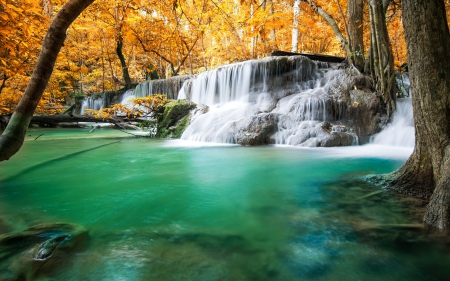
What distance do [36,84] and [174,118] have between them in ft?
29.0

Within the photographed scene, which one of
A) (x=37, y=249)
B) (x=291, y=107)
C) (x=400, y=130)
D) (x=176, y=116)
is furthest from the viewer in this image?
(x=176, y=116)

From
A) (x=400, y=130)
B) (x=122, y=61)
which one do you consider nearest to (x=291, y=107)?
(x=400, y=130)

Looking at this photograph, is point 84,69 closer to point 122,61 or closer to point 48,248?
point 122,61

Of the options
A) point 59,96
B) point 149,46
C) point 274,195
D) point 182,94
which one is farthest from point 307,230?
point 59,96

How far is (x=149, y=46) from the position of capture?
18344 mm

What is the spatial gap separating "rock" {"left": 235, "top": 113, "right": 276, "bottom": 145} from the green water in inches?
112

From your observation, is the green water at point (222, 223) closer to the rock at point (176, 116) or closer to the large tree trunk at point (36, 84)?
the large tree trunk at point (36, 84)

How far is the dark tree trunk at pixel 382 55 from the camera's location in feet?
21.9

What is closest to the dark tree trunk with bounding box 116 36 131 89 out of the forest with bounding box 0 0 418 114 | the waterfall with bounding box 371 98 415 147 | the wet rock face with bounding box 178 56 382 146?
the forest with bounding box 0 0 418 114

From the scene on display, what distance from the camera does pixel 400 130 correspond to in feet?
22.5

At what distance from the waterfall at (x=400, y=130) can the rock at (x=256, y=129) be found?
2.97 meters

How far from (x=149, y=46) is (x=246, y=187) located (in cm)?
Answer: 1765

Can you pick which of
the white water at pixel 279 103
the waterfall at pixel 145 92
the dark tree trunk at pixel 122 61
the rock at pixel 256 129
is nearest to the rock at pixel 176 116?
the white water at pixel 279 103

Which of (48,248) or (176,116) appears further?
(176,116)
